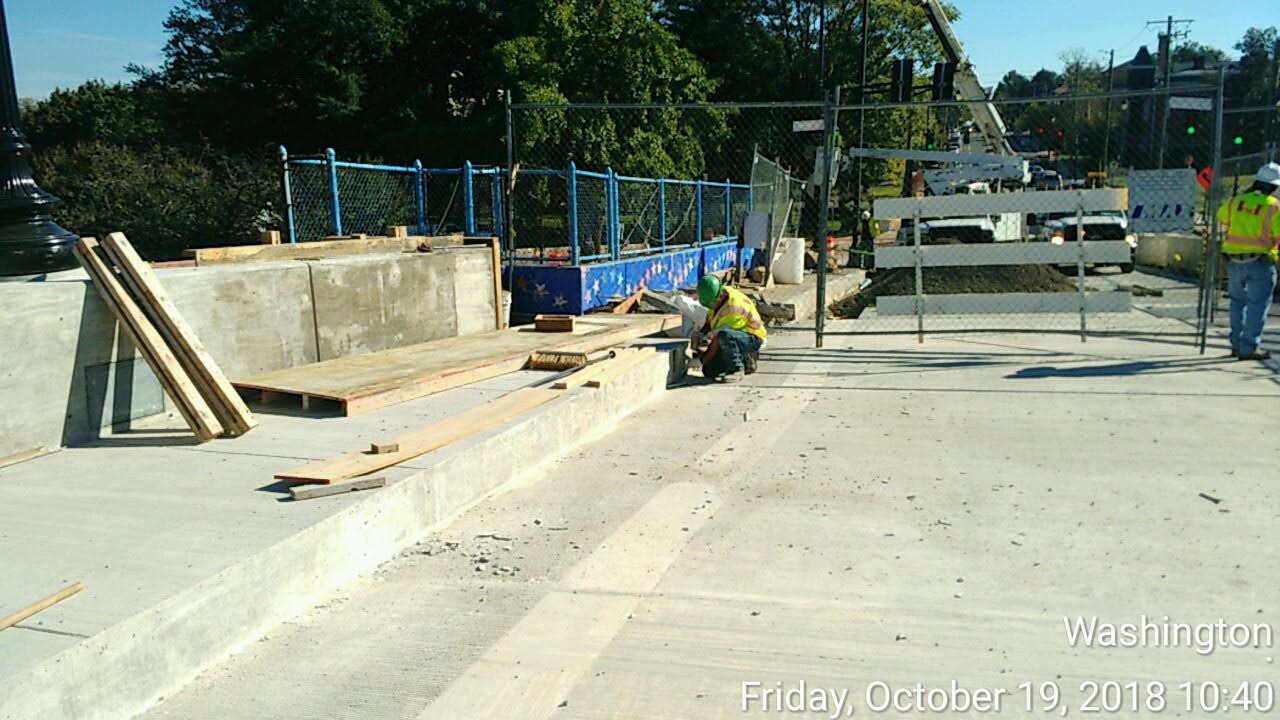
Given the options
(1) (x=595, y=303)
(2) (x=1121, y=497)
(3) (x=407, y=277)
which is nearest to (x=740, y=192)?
(1) (x=595, y=303)

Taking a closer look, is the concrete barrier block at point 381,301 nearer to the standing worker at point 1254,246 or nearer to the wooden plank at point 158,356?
the wooden plank at point 158,356

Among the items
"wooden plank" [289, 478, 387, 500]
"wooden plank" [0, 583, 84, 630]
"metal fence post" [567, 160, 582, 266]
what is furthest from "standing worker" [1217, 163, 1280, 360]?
"wooden plank" [0, 583, 84, 630]

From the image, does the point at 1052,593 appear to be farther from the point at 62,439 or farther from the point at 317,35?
the point at 317,35

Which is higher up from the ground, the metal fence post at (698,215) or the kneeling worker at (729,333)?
the metal fence post at (698,215)

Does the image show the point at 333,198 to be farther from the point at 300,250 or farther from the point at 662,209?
the point at 662,209

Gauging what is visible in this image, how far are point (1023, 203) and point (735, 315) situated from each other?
11.6ft

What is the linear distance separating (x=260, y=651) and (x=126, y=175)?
2173cm

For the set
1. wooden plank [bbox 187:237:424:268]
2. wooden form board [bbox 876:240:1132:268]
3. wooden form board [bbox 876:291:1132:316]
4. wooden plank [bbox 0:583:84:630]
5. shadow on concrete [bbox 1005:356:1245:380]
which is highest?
wooden plank [bbox 187:237:424:268]

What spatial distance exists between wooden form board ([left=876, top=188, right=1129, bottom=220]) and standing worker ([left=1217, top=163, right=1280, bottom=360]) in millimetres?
1070

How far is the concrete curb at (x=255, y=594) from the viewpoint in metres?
3.14

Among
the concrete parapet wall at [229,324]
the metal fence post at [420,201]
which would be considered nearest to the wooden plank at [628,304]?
the concrete parapet wall at [229,324]

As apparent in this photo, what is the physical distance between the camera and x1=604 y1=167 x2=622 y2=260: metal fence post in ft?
42.2

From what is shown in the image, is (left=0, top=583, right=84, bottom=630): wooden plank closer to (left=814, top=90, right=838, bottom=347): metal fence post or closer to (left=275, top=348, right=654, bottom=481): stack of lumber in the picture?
(left=275, top=348, right=654, bottom=481): stack of lumber

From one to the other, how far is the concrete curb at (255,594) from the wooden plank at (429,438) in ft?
0.50
